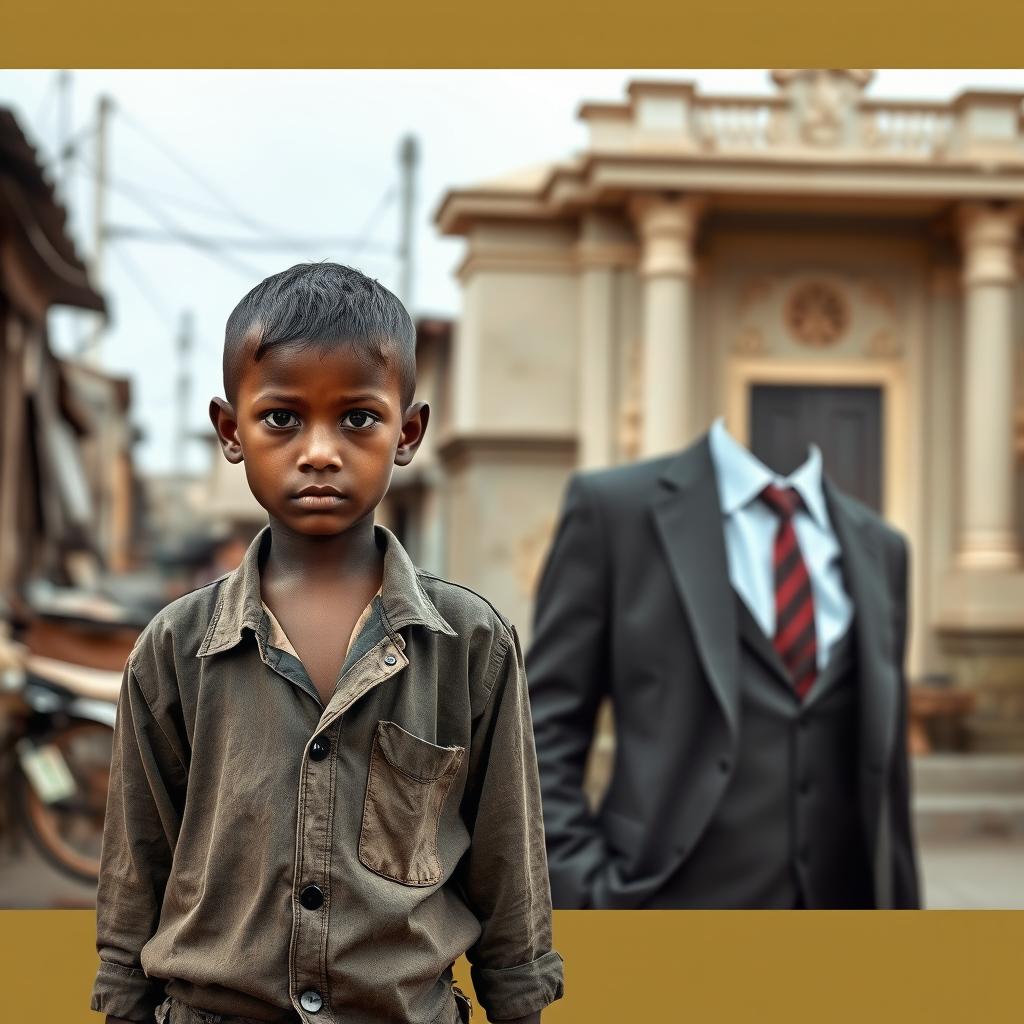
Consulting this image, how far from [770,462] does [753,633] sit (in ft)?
1.20

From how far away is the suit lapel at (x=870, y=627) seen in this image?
2.09m

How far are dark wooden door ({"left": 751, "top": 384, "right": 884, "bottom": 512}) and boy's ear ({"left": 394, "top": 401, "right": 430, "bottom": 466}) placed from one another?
8.72 metres

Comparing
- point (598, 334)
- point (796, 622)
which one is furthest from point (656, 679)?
point (598, 334)

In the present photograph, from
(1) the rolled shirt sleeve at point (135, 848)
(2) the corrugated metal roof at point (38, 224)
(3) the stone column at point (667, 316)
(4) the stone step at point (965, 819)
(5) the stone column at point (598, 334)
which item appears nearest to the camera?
(1) the rolled shirt sleeve at point (135, 848)

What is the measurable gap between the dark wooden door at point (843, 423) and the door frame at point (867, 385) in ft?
0.15

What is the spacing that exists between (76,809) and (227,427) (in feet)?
15.9

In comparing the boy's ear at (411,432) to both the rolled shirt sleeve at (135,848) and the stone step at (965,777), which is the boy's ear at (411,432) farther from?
the stone step at (965,777)

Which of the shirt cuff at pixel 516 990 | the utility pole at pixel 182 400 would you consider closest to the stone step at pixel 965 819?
the shirt cuff at pixel 516 990

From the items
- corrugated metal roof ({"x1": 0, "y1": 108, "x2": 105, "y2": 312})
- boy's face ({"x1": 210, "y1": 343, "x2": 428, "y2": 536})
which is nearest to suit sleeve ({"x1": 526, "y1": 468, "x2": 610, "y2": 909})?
boy's face ({"x1": 210, "y1": 343, "x2": 428, "y2": 536})

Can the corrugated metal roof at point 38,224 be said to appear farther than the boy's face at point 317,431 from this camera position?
Yes

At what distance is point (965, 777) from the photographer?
26.4 feet

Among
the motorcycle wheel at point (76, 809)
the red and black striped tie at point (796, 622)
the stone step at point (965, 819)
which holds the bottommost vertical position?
the stone step at point (965, 819)

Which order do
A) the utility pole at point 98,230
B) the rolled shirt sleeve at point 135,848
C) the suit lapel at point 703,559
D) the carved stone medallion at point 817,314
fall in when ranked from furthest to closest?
the utility pole at point 98,230 < the carved stone medallion at point 817,314 < the suit lapel at point 703,559 < the rolled shirt sleeve at point 135,848

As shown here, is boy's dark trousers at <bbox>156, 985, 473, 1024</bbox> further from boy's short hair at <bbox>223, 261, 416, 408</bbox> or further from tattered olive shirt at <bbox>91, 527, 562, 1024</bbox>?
boy's short hair at <bbox>223, 261, 416, 408</bbox>
